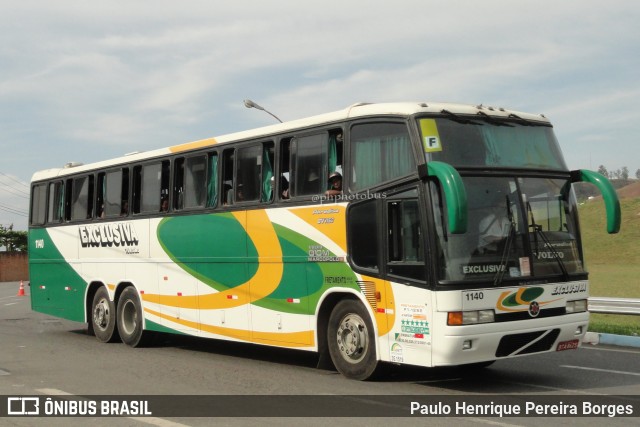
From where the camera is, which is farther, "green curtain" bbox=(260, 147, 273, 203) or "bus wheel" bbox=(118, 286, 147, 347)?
"bus wheel" bbox=(118, 286, 147, 347)

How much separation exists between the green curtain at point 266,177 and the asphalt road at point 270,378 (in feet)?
8.30

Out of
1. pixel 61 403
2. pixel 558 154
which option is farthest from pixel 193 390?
pixel 558 154

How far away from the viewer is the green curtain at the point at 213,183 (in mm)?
13531

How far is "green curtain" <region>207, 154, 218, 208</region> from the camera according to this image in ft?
44.4

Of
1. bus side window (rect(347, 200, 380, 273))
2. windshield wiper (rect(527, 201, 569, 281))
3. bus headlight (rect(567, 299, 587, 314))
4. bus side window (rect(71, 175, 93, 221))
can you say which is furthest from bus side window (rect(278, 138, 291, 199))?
bus side window (rect(71, 175, 93, 221))

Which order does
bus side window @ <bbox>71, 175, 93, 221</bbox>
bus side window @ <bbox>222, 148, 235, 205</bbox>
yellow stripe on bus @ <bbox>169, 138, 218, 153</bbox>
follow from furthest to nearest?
bus side window @ <bbox>71, 175, 93, 221</bbox>
yellow stripe on bus @ <bbox>169, 138, 218, 153</bbox>
bus side window @ <bbox>222, 148, 235, 205</bbox>

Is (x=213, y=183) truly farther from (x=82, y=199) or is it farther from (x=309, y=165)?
(x=82, y=199)

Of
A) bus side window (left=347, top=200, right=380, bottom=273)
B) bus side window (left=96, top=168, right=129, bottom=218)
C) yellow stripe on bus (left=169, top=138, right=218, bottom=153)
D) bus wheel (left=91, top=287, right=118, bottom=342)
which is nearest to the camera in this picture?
bus side window (left=347, top=200, right=380, bottom=273)

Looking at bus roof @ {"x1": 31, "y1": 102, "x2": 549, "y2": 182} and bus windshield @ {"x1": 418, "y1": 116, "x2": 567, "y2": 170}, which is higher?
bus roof @ {"x1": 31, "y1": 102, "x2": 549, "y2": 182}

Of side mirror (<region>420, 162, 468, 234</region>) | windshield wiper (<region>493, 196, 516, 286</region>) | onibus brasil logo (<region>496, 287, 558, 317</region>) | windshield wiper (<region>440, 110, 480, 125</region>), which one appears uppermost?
windshield wiper (<region>440, 110, 480, 125</region>)

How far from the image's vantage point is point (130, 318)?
16.2 metres

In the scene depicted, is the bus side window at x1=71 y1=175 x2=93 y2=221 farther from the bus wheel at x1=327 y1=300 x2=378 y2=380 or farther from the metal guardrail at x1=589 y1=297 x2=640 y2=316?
the metal guardrail at x1=589 y1=297 x2=640 y2=316

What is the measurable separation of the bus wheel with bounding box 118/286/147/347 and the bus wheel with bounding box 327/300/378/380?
584 centimetres

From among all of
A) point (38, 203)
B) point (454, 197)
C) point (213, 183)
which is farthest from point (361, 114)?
point (38, 203)
